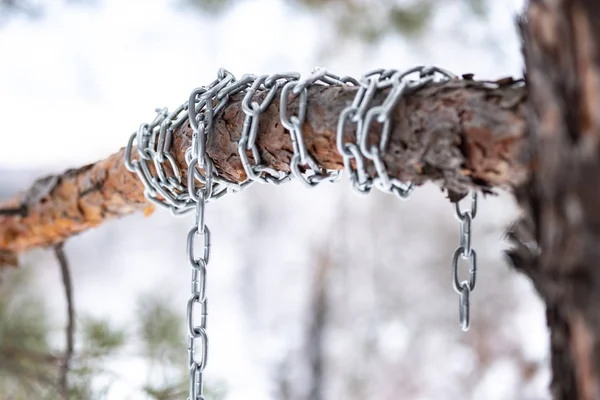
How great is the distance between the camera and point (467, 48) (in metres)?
1.39

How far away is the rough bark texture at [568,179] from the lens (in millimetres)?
208

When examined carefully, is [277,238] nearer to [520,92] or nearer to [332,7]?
[332,7]

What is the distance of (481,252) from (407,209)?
246mm

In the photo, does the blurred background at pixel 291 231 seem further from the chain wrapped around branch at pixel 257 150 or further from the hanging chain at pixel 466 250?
the hanging chain at pixel 466 250

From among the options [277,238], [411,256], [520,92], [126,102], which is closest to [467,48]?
[411,256]

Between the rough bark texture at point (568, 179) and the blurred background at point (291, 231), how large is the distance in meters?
1.07

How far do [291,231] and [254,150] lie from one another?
4.22ft

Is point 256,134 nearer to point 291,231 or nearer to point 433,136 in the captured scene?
point 433,136

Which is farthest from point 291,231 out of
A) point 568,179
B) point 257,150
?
point 568,179

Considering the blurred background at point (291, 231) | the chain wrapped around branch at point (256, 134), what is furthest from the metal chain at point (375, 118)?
the blurred background at point (291, 231)

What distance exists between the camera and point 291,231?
1.67m

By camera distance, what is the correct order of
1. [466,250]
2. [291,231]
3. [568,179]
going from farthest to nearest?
1. [291,231]
2. [466,250]
3. [568,179]

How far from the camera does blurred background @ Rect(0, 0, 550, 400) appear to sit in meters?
1.40

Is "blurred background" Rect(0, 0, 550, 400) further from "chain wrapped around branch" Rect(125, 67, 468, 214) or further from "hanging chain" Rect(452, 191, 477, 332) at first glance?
"hanging chain" Rect(452, 191, 477, 332)
